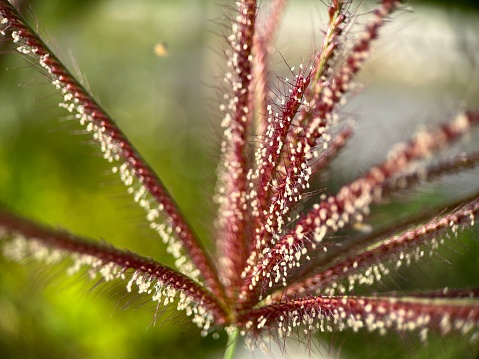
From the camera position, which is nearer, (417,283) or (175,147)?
(417,283)

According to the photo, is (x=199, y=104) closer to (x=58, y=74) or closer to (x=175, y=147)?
(x=175, y=147)

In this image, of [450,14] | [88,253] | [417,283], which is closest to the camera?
[88,253]

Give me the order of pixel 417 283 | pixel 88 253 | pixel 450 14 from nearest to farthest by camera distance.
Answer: pixel 88 253, pixel 417 283, pixel 450 14

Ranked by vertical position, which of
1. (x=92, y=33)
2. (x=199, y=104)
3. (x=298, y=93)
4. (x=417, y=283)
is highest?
(x=92, y=33)

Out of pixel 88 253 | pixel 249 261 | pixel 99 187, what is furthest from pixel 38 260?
pixel 99 187

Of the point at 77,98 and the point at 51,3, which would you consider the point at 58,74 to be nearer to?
the point at 77,98

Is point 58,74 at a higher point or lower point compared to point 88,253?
higher

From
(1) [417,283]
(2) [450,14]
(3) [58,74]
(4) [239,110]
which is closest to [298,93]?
(4) [239,110]
